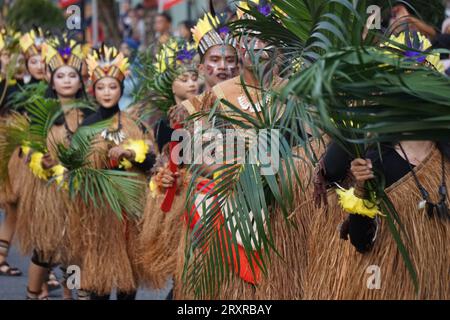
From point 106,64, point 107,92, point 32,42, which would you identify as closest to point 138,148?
point 107,92

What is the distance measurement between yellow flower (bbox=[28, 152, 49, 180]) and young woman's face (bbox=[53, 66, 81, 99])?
540mm

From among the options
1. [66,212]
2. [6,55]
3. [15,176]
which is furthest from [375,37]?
[6,55]

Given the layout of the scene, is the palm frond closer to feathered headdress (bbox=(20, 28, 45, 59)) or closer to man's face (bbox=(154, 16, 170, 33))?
feathered headdress (bbox=(20, 28, 45, 59))

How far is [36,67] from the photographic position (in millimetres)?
10609

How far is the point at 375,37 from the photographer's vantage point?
164 inches

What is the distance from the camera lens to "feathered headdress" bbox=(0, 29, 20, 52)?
10.9m

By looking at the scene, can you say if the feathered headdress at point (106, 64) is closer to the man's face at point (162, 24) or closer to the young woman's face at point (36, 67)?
the young woman's face at point (36, 67)

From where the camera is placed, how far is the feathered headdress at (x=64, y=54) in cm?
862

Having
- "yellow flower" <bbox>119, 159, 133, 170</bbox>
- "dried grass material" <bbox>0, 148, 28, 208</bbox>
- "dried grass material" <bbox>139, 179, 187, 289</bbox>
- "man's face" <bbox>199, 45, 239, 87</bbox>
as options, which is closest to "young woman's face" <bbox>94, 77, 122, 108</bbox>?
"yellow flower" <bbox>119, 159, 133, 170</bbox>

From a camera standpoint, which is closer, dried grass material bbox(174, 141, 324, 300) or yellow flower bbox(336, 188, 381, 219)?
yellow flower bbox(336, 188, 381, 219)

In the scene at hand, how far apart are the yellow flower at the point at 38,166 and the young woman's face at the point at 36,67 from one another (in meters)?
2.50

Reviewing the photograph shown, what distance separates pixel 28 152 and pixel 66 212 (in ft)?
2.93

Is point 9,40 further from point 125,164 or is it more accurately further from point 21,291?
point 125,164

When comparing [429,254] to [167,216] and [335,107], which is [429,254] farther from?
[167,216]
